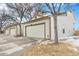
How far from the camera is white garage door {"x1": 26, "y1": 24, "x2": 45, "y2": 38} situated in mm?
2051

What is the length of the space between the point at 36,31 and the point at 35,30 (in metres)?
0.02

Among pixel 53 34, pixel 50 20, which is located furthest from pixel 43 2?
pixel 53 34

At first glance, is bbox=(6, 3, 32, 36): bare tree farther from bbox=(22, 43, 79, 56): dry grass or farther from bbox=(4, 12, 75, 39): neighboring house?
bbox=(22, 43, 79, 56): dry grass

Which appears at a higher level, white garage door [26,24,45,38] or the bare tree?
the bare tree

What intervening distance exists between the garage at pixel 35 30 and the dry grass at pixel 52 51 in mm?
163

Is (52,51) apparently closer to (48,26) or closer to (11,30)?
(48,26)

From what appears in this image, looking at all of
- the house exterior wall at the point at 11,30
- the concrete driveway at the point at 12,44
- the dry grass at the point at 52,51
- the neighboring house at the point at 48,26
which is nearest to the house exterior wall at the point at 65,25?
the neighboring house at the point at 48,26

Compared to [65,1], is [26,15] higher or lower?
lower

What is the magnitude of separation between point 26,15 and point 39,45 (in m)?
0.44

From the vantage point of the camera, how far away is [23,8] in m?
2.04

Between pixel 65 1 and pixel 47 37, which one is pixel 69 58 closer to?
pixel 47 37

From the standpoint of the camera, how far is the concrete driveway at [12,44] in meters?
2.00

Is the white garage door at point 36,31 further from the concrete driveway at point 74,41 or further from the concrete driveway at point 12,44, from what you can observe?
the concrete driveway at point 74,41

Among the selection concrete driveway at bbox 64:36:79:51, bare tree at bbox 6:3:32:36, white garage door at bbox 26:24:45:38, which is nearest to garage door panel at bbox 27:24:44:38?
white garage door at bbox 26:24:45:38
